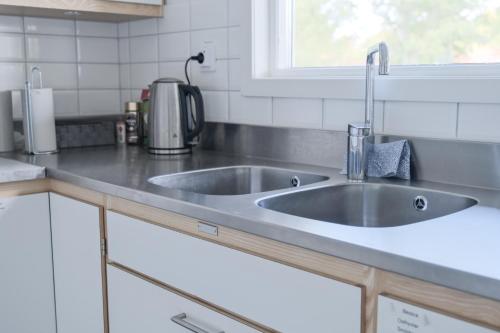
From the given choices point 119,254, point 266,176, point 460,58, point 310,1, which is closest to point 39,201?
point 119,254

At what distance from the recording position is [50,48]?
230 cm

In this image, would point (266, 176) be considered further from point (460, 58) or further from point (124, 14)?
point (124, 14)

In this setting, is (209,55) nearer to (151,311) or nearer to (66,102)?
(66,102)

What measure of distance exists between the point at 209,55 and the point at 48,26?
70cm

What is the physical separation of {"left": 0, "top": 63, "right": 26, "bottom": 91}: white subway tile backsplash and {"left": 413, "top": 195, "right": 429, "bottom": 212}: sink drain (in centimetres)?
159

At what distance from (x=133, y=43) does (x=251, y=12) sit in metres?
0.74

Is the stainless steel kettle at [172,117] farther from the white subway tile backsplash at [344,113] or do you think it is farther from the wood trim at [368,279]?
the wood trim at [368,279]

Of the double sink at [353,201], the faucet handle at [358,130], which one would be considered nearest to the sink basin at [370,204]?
the double sink at [353,201]

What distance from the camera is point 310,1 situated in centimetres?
183

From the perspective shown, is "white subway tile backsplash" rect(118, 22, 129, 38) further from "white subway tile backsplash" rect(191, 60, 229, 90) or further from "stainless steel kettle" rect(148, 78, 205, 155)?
"stainless steel kettle" rect(148, 78, 205, 155)

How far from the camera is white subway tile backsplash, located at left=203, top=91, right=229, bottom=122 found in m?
2.05

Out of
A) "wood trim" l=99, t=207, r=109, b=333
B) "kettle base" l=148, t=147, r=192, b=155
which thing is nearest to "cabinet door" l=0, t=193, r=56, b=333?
"wood trim" l=99, t=207, r=109, b=333

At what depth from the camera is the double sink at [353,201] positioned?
4.29ft

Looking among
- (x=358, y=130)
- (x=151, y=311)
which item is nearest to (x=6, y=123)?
(x=151, y=311)
